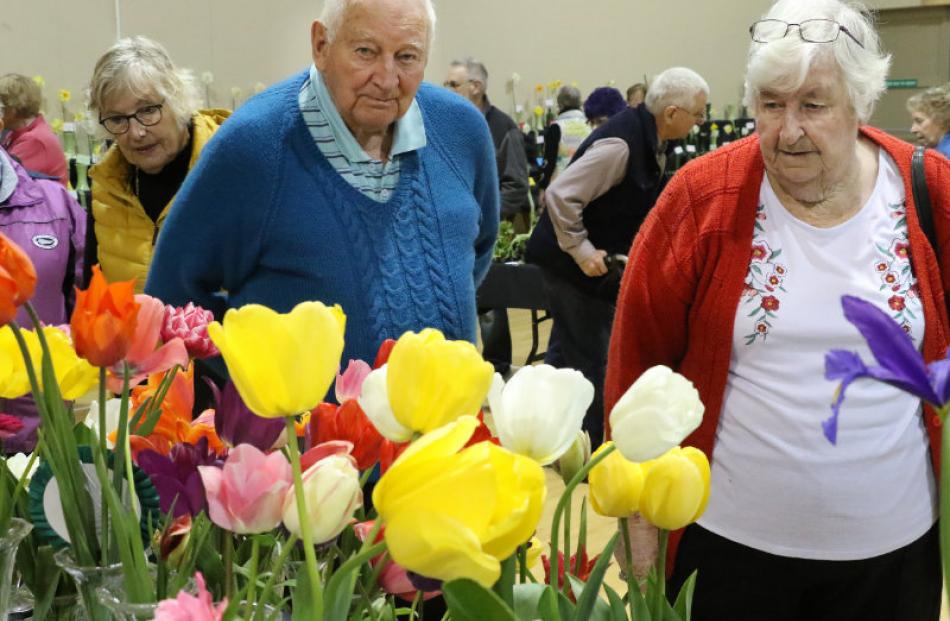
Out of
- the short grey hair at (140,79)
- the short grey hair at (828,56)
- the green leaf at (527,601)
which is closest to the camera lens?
the green leaf at (527,601)

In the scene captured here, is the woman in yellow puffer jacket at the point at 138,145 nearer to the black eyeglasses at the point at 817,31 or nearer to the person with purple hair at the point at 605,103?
the black eyeglasses at the point at 817,31

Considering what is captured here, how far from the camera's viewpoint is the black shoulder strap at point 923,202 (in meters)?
1.71

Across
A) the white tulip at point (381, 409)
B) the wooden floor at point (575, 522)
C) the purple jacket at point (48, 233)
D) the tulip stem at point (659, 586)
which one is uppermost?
the white tulip at point (381, 409)

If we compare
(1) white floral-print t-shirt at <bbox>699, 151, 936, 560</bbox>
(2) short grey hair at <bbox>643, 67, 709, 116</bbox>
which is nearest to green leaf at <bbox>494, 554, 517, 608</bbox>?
(1) white floral-print t-shirt at <bbox>699, 151, 936, 560</bbox>

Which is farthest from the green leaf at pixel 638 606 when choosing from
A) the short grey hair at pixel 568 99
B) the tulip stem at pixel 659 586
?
the short grey hair at pixel 568 99

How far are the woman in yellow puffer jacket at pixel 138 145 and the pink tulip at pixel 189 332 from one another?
179 cm

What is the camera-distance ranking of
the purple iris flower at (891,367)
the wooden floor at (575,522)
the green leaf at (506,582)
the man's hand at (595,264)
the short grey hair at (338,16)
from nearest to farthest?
the purple iris flower at (891,367) < the green leaf at (506,582) < the short grey hair at (338,16) < the wooden floor at (575,522) < the man's hand at (595,264)

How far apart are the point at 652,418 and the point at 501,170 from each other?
5626mm

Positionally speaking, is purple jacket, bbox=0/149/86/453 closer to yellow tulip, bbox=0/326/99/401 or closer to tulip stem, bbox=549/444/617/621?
yellow tulip, bbox=0/326/99/401

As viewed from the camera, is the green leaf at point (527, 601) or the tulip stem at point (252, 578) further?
the green leaf at point (527, 601)

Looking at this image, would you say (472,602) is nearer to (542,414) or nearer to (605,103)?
(542,414)

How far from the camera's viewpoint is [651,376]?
644 millimetres

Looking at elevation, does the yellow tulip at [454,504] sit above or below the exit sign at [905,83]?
above

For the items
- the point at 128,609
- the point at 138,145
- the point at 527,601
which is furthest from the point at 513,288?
the point at 128,609
